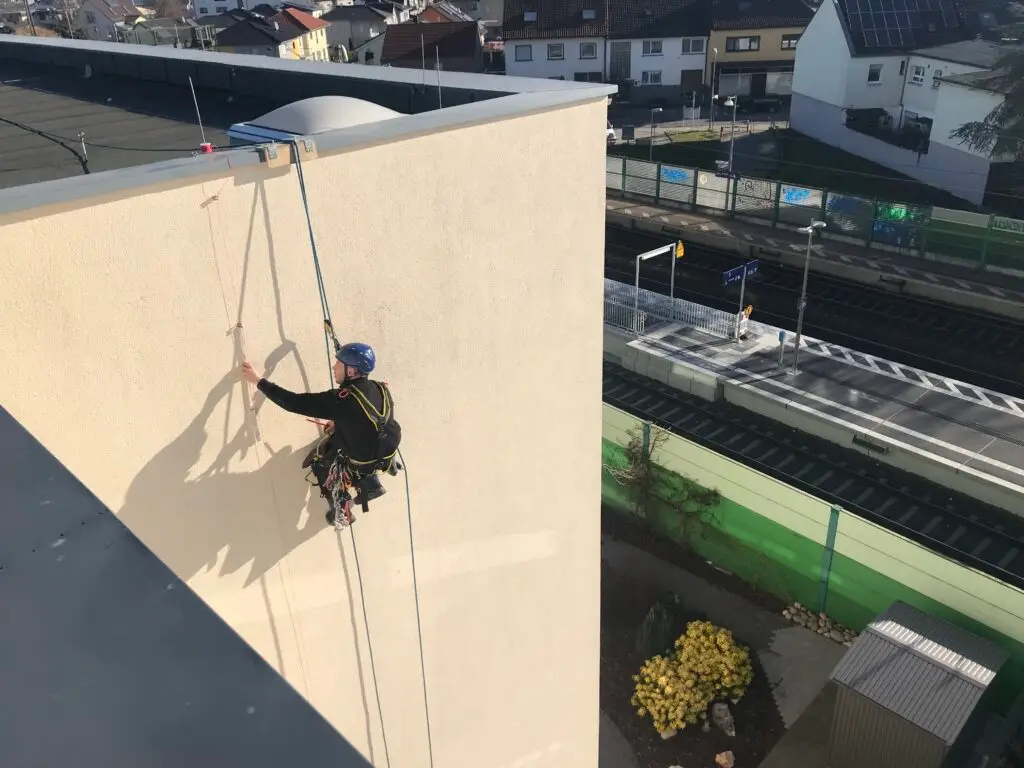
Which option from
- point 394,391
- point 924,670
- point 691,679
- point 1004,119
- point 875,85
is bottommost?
point 691,679

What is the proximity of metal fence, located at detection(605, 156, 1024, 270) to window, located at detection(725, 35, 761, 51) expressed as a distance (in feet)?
72.3

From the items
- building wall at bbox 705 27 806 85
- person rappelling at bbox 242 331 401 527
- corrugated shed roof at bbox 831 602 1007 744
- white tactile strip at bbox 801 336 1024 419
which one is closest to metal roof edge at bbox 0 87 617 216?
person rappelling at bbox 242 331 401 527

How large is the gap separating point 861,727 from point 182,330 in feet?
35.4

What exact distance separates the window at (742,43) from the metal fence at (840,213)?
22048mm

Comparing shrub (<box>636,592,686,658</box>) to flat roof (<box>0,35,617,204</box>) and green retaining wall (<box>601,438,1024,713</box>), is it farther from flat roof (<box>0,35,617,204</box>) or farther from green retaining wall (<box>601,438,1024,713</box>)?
flat roof (<box>0,35,617,204</box>)

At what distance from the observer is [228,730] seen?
6.34ft

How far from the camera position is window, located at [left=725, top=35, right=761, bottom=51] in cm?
5225

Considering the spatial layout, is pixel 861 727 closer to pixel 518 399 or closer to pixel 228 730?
pixel 518 399

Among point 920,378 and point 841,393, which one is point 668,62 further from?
point 841,393

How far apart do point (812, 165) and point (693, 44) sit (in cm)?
1670

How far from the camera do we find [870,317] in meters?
25.1

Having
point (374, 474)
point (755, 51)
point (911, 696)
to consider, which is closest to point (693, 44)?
point (755, 51)

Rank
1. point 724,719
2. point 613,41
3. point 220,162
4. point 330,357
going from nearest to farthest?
point 220,162 < point 330,357 < point 724,719 < point 613,41

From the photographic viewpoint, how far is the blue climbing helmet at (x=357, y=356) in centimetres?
409
